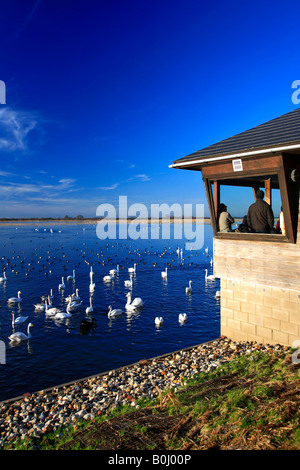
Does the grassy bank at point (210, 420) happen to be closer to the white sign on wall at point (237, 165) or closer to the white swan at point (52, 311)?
the white sign on wall at point (237, 165)

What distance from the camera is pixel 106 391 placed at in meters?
10.8

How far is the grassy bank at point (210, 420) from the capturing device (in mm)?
5996

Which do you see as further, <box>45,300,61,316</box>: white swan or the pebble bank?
<box>45,300,61,316</box>: white swan

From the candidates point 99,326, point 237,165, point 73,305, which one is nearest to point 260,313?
point 237,165

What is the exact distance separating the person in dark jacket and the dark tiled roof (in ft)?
5.37

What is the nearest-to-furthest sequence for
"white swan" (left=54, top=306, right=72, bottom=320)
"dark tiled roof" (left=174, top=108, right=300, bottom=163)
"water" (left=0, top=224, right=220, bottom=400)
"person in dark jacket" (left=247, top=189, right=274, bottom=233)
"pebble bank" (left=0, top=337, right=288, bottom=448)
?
"pebble bank" (left=0, top=337, right=288, bottom=448) → "dark tiled roof" (left=174, top=108, right=300, bottom=163) → "person in dark jacket" (left=247, top=189, right=274, bottom=233) → "water" (left=0, top=224, right=220, bottom=400) → "white swan" (left=54, top=306, right=72, bottom=320)

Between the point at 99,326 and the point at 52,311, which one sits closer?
the point at 99,326

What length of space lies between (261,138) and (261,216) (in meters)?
2.48

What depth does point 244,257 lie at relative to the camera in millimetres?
11555

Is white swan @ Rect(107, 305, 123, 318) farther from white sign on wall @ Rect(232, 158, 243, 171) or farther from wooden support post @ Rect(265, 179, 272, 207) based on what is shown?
white sign on wall @ Rect(232, 158, 243, 171)

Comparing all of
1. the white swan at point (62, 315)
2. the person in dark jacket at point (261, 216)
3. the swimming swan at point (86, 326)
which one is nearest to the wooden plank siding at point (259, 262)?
the person in dark jacket at point (261, 216)

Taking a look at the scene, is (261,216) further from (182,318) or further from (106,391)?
(182,318)

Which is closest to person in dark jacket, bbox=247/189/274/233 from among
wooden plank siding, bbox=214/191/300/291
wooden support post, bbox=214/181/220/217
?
wooden plank siding, bbox=214/191/300/291

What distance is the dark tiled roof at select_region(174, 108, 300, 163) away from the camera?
31.3 ft
